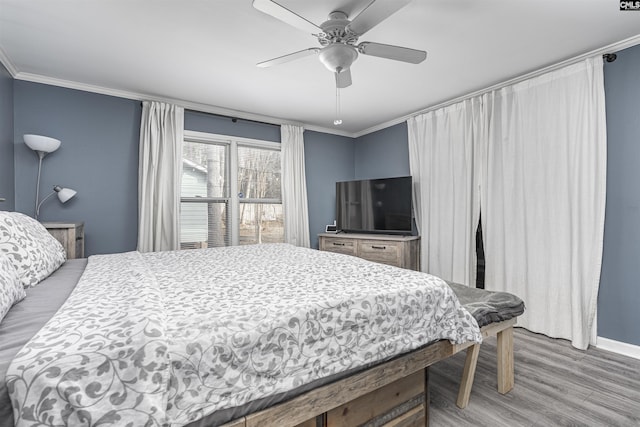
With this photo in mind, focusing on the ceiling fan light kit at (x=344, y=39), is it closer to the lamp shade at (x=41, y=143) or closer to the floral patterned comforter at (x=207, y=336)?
the floral patterned comforter at (x=207, y=336)

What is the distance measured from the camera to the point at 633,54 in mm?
2303

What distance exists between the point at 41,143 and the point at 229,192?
1.88 meters

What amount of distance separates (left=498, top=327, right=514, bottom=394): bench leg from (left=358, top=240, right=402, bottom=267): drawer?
5.81 ft

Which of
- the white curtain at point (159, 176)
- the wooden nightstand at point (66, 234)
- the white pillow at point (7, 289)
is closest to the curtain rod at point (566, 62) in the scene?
the white curtain at point (159, 176)

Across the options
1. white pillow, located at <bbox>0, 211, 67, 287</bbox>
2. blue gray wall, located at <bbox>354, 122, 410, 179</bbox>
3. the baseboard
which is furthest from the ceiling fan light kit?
the baseboard

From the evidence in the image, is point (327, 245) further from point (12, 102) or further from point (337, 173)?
point (12, 102)

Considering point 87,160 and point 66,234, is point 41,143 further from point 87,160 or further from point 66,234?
point 66,234

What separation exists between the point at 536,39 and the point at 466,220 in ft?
5.88

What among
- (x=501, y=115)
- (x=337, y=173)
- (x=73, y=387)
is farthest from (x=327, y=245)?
(x=73, y=387)

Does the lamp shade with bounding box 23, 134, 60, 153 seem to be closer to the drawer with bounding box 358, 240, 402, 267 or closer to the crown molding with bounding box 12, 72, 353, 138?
the crown molding with bounding box 12, 72, 353, 138

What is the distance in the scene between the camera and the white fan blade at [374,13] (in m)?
1.46

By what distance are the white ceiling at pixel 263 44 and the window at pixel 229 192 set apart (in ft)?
2.37

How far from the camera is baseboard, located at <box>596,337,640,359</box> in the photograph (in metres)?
2.27

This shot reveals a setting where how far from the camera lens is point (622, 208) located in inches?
92.7
